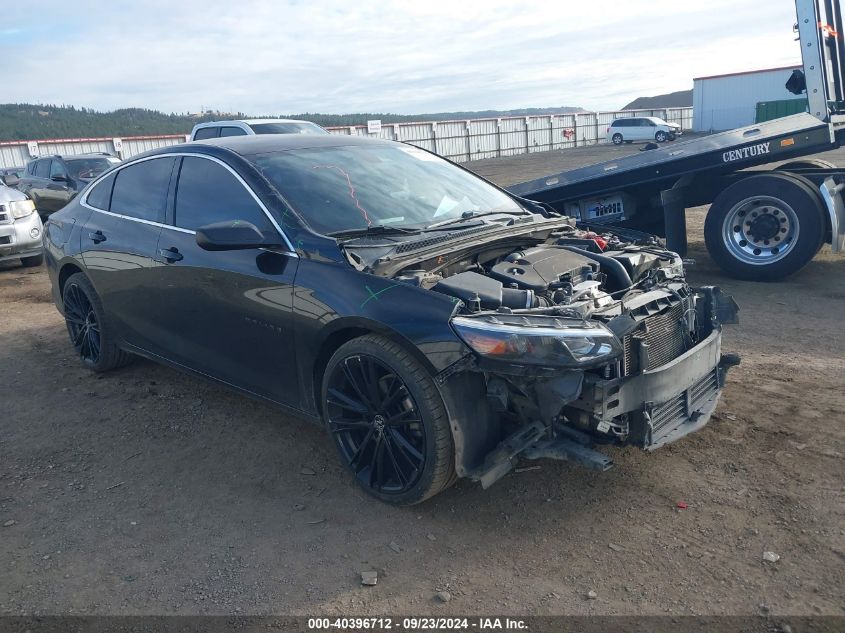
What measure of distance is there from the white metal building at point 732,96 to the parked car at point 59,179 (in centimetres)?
4618

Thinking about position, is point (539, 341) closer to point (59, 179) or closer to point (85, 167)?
point (59, 179)

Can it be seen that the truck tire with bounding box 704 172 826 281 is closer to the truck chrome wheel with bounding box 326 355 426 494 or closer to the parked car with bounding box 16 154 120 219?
the truck chrome wheel with bounding box 326 355 426 494

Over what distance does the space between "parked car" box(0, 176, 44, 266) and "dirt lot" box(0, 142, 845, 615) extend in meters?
6.51

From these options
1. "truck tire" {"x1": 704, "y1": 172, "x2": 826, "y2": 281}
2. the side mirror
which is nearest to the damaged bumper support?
the side mirror

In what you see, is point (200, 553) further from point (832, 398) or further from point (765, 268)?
point (765, 268)

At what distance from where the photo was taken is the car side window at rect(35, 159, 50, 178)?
15531 mm

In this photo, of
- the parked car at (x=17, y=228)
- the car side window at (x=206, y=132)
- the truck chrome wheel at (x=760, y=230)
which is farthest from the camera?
the car side window at (x=206, y=132)

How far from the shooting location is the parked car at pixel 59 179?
48.6 ft

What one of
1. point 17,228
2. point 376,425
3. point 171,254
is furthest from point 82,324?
point 17,228

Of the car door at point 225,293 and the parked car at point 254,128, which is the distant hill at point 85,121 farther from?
the car door at point 225,293

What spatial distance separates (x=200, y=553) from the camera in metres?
3.24

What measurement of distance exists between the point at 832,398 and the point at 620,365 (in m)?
2.14

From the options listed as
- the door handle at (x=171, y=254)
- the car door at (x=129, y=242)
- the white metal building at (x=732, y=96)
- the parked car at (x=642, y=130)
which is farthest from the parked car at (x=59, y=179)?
the white metal building at (x=732, y=96)

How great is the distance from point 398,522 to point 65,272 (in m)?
3.81
